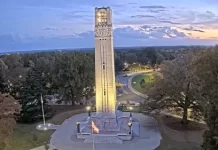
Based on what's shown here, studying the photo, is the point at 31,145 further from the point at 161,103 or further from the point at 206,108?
the point at 206,108

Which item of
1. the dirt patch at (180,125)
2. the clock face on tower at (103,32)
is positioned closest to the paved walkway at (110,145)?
the dirt patch at (180,125)

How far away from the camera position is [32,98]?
29844 mm

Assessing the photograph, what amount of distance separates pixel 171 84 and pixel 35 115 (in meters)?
13.5

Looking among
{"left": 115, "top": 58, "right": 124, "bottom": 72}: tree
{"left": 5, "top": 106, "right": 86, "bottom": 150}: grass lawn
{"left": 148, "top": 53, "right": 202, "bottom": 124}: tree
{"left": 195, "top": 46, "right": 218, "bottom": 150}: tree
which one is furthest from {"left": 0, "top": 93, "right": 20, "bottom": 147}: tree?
{"left": 115, "top": 58, "right": 124, "bottom": 72}: tree

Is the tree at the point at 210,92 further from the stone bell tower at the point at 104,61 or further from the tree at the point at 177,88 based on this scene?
the stone bell tower at the point at 104,61

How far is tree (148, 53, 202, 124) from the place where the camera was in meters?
25.9

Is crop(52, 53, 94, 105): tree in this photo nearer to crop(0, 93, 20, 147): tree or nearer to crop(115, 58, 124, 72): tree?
crop(0, 93, 20, 147): tree

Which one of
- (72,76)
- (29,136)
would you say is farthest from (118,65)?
(29,136)

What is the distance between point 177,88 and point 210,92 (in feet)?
26.2

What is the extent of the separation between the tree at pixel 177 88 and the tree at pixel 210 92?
20.4ft

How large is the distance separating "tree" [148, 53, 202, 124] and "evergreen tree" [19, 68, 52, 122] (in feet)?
36.6

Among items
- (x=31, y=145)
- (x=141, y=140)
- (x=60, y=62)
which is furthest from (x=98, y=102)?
(x=60, y=62)

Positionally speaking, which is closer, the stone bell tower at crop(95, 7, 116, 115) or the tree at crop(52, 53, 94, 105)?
the stone bell tower at crop(95, 7, 116, 115)

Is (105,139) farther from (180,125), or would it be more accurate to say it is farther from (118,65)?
(118,65)
